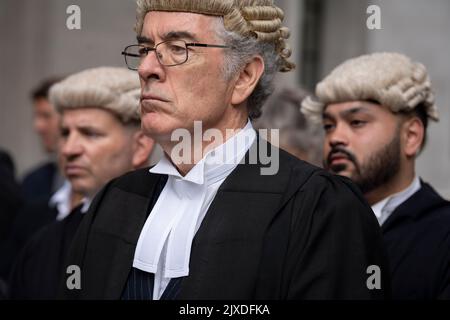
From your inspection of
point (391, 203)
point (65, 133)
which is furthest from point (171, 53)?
point (65, 133)

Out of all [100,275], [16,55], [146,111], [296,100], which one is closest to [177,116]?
[146,111]

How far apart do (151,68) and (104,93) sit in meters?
1.88

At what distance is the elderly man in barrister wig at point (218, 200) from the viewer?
3.22 metres

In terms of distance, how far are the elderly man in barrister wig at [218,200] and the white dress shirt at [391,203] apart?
1.27 metres

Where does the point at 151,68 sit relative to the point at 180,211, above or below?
above

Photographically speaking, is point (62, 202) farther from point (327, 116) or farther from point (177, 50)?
point (177, 50)

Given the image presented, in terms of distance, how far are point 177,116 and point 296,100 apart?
112 inches

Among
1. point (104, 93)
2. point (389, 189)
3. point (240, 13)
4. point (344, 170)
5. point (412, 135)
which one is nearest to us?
point (240, 13)

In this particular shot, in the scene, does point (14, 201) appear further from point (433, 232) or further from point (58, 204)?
point (433, 232)

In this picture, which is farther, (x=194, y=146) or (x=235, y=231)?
(x=194, y=146)

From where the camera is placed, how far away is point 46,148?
8.25 metres

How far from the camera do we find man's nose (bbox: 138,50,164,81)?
3.44m

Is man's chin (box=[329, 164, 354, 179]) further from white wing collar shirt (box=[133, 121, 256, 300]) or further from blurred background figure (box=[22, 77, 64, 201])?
blurred background figure (box=[22, 77, 64, 201])

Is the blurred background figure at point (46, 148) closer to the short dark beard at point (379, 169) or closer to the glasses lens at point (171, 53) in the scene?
the short dark beard at point (379, 169)
